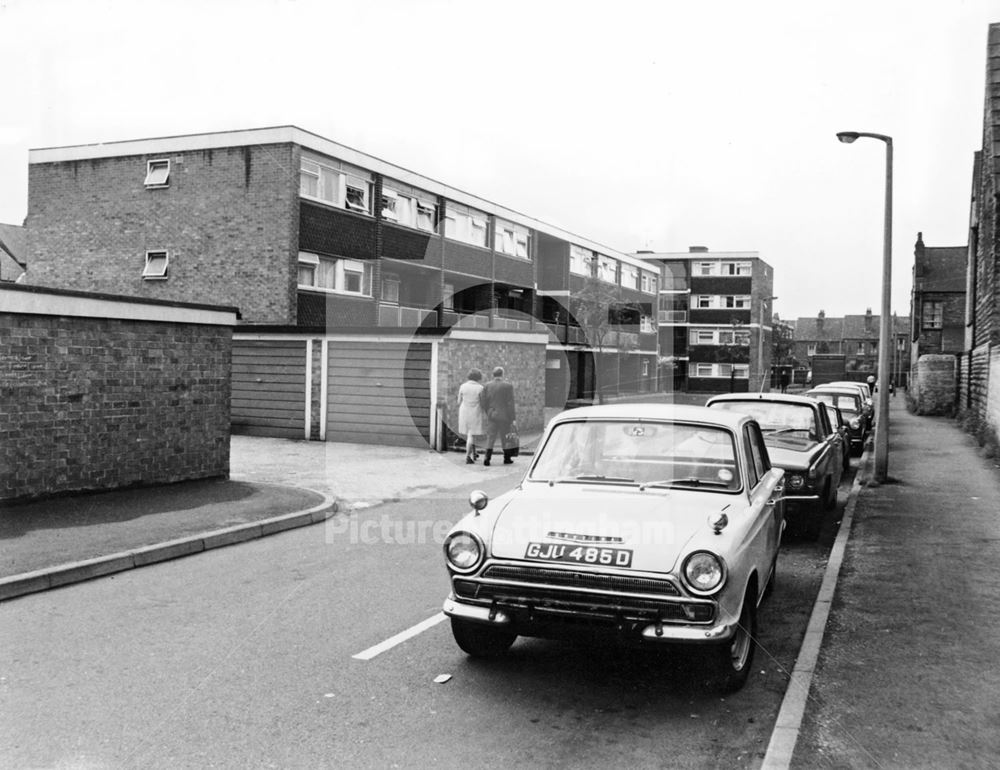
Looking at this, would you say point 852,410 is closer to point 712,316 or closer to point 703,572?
point 703,572

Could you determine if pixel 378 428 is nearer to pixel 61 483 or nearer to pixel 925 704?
pixel 61 483

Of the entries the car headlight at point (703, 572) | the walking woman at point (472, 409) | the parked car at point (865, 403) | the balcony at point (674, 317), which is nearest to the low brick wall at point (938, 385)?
the parked car at point (865, 403)

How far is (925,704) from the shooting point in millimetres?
4656

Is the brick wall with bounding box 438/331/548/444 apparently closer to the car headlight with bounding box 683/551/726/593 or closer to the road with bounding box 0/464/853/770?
the road with bounding box 0/464/853/770

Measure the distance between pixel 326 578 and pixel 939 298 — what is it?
65.7 metres

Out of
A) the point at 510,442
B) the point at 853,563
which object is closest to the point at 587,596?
the point at 853,563

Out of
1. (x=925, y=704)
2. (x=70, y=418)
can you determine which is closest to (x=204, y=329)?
(x=70, y=418)

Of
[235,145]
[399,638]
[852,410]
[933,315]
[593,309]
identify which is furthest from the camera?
[933,315]

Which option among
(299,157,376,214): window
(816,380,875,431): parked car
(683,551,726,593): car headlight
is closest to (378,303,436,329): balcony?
(299,157,376,214): window

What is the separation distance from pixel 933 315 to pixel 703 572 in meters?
66.4

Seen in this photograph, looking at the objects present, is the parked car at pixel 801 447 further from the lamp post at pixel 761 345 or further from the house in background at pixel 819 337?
the house in background at pixel 819 337

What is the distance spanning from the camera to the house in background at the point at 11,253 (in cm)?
4891

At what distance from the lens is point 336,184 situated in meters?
26.7

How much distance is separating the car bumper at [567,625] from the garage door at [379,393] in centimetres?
1405
